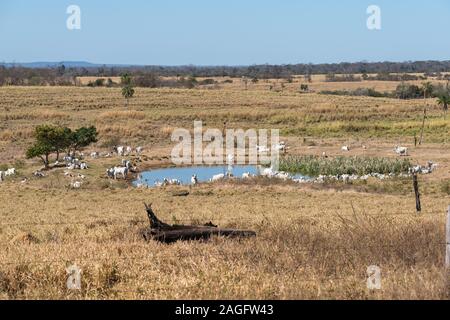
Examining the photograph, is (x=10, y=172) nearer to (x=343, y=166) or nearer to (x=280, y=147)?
(x=343, y=166)

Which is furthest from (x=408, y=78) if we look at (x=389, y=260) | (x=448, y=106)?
(x=389, y=260)

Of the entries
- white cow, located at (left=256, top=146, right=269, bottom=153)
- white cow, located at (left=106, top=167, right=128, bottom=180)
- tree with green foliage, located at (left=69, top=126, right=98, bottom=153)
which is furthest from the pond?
tree with green foliage, located at (left=69, top=126, right=98, bottom=153)

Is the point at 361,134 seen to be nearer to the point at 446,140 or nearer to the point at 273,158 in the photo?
the point at 446,140

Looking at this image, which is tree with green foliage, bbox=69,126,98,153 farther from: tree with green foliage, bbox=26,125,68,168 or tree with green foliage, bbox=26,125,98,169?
tree with green foliage, bbox=26,125,68,168

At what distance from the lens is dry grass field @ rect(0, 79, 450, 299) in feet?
22.5

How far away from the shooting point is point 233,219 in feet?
44.9

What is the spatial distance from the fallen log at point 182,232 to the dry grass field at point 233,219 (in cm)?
27

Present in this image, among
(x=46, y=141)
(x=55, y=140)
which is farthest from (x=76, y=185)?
(x=55, y=140)

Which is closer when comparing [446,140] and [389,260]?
[389,260]

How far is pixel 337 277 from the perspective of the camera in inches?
282

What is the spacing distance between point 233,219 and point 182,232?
4134mm

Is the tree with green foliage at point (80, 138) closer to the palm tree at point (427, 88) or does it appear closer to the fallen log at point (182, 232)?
the fallen log at point (182, 232)
